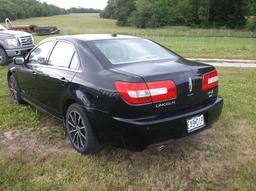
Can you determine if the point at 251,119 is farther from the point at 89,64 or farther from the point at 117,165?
the point at 89,64

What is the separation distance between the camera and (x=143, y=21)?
66500 millimetres

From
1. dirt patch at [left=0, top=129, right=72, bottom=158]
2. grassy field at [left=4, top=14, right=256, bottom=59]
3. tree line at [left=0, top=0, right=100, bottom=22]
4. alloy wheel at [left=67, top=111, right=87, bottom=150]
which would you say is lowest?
grassy field at [left=4, top=14, right=256, bottom=59]

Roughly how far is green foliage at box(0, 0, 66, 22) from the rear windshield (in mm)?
64176

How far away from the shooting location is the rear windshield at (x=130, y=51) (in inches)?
154

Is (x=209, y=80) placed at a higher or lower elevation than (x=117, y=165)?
higher

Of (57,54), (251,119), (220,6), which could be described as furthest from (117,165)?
(220,6)

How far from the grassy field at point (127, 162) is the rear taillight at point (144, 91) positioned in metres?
0.89

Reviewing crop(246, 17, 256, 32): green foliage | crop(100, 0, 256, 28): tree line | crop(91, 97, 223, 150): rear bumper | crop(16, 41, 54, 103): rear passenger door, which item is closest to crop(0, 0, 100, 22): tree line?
crop(100, 0, 256, 28): tree line

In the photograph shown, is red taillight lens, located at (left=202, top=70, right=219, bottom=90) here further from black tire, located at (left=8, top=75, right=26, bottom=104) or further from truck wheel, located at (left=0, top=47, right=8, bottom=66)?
truck wheel, located at (left=0, top=47, right=8, bottom=66)

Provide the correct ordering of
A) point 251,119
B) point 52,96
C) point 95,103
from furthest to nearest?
point 251,119, point 52,96, point 95,103

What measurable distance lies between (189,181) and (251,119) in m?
2.31

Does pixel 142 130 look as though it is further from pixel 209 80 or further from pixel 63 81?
pixel 63 81

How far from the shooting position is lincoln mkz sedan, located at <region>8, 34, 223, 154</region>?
Answer: 3.25 m

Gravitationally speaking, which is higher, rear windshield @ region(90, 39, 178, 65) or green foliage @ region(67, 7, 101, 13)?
green foliage @ region(67, 7, 101, 13)
